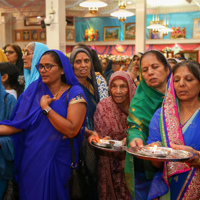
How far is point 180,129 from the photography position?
1.85 m

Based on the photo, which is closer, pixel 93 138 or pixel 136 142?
pixel 136 142

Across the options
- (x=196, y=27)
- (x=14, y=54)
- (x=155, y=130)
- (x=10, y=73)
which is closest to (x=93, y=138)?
(x=155, y=130)

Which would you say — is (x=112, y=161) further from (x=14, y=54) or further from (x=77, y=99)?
(x=14, y=54)

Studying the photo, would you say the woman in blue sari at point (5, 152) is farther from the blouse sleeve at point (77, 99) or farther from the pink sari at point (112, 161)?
the pink sari at point (112, 161)

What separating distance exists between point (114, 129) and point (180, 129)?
1.05 metres

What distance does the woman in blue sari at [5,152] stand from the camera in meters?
2.21

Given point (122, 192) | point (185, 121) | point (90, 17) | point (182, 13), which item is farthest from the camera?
point (90, 17)

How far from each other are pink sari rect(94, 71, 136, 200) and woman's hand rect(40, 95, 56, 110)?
81cm

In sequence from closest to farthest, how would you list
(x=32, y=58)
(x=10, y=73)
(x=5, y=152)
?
(x=5, y=152)
(x=10, y=73)
(x=32, y=58)

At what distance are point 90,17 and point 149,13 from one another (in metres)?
3.53

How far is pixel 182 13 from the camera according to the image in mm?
16203

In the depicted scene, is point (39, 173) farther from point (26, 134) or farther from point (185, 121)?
point (185, 121)

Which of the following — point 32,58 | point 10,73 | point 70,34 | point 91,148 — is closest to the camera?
point 91,148

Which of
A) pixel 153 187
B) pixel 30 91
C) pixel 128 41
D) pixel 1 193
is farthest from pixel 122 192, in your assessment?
pixel 128 41
